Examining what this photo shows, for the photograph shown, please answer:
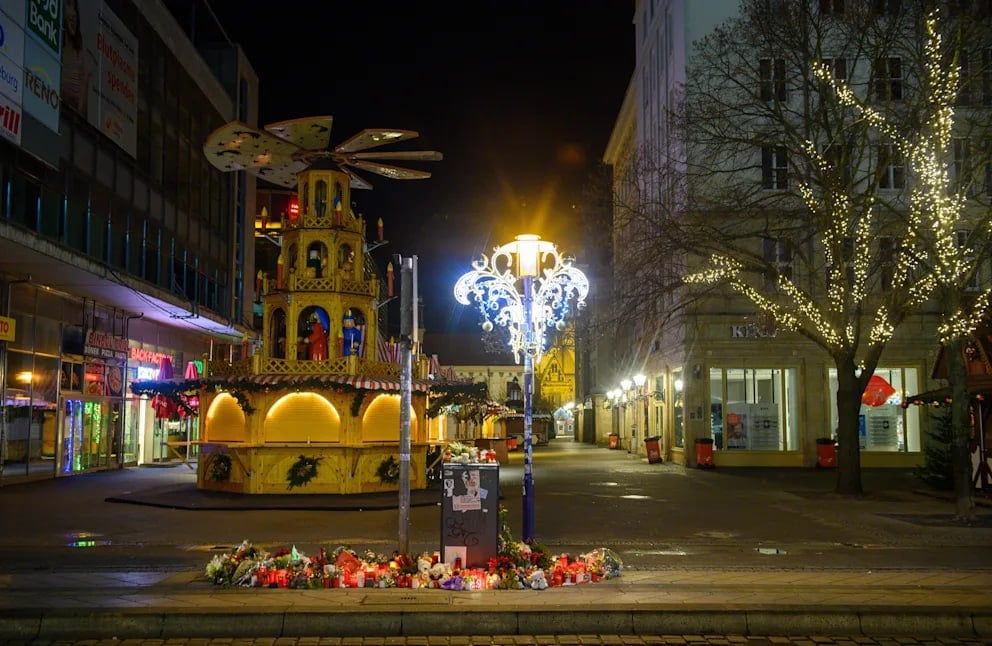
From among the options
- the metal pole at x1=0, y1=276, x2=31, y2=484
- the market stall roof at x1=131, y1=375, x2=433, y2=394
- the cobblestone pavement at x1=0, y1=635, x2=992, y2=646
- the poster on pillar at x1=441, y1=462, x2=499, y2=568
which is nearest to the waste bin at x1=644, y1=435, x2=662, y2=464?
the market stall roof at x1=131, y1=375, x2=433, y2=394

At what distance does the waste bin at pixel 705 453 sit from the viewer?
31.3m

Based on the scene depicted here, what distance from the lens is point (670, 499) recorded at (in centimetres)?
2091

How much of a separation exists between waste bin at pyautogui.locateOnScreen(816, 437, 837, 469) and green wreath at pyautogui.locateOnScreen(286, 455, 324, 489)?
18.7 m

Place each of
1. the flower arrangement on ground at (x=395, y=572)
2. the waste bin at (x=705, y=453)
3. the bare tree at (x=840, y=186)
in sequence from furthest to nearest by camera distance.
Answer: the waste bin at (x=705, y=453) → the bare tree at (x=840, y=186) → the flower arrangement on ground at (x=395, y=572)

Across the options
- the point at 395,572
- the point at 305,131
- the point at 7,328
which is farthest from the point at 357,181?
the point at 395,572

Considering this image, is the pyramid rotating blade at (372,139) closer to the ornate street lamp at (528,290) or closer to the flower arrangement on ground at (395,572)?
the ornate street lamp at (528,290)

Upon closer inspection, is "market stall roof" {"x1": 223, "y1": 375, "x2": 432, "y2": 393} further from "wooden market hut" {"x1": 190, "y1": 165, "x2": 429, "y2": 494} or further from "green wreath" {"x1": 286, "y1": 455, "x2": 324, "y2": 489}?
"green wreath" {"x1": 286, "y1": 455, "x2": 324, "y2": 489}

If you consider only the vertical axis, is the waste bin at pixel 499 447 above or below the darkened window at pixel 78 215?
below

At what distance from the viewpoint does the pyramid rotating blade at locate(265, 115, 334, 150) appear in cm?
1913

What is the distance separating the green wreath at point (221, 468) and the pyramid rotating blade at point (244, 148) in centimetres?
669

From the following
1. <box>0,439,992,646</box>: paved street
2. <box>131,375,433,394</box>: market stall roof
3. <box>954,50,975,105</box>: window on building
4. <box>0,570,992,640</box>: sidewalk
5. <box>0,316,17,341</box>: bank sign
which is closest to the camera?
<box>0,570,992,640</box>: sidewalk

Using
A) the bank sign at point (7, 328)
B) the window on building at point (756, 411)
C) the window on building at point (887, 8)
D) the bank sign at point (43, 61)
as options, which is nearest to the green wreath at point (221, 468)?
the bank sign at point (7, 328)

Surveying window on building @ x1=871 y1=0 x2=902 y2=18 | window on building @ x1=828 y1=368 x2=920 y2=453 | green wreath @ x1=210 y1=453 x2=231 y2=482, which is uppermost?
window on building @ x1=871 y1=0 x2=902 y2=18

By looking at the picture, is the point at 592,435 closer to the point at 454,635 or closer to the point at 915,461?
the point at 915,461
